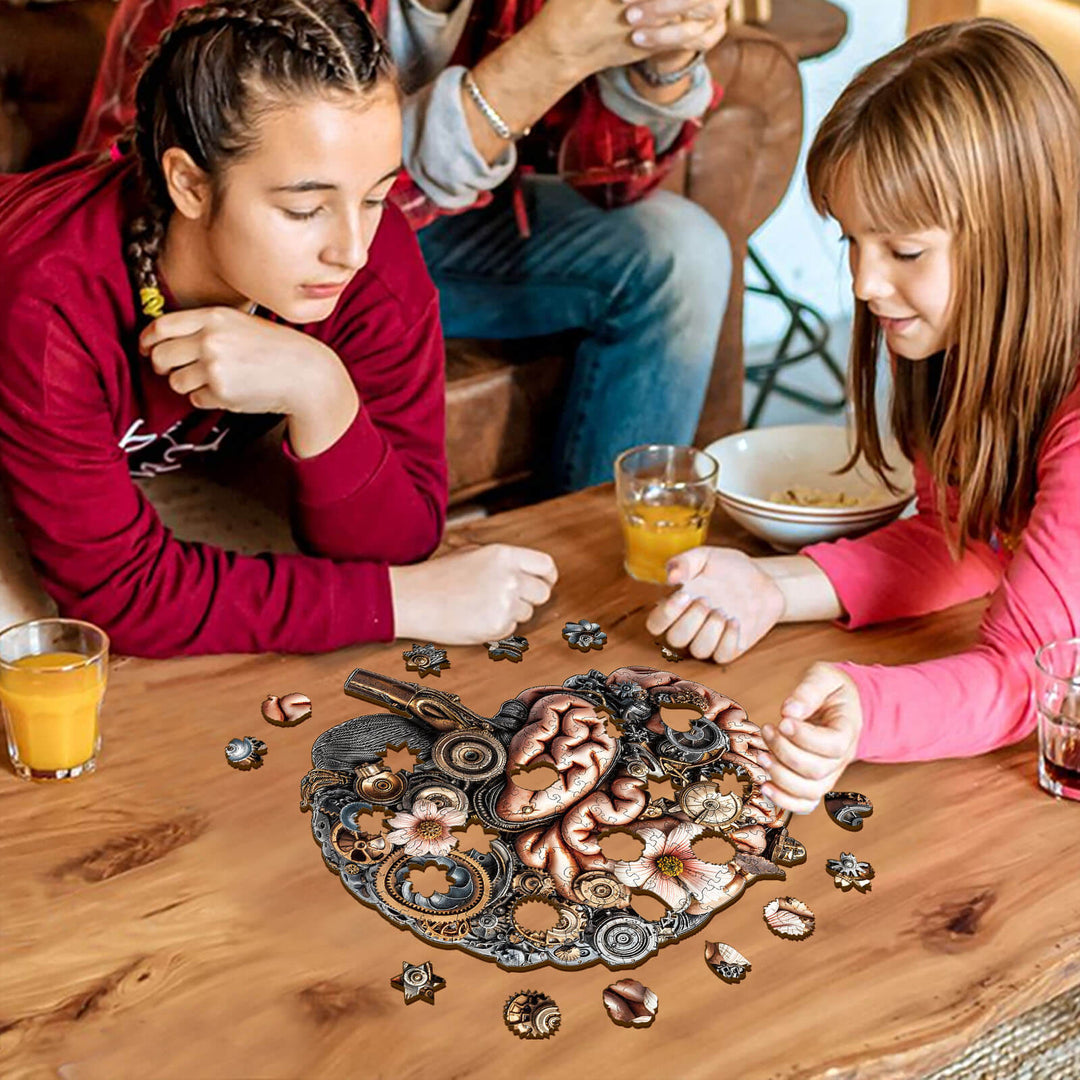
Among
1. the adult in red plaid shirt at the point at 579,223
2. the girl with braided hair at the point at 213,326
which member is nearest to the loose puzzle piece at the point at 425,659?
the girl with braided hair at the point at 213,326

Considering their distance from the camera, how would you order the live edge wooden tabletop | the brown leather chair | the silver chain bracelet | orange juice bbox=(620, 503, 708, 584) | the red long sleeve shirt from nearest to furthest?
the live edge wooden tabletop < the red long sleeve shirt < orange juice bbox=(620, 503, 708, 584) < the silver chain bracelet < the brown leather chair

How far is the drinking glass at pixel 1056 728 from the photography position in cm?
119

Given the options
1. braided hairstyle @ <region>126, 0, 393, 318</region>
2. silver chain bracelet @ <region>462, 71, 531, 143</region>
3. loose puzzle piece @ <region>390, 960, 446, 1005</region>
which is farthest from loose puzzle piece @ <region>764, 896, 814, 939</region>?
silver chain bracelet @ <region>462, 71, 531, 143</region>

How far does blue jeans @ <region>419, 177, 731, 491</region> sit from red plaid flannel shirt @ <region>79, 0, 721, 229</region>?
0.05m

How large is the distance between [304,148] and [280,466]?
0.54m

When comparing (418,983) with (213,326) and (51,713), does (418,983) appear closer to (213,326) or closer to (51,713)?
(51,713)

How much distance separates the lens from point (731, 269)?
2350 mm

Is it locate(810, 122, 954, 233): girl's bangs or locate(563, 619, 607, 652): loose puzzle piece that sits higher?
locate(810, 122, 954, 233): girl's bangs

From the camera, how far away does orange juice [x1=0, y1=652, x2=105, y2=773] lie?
4.00 ft

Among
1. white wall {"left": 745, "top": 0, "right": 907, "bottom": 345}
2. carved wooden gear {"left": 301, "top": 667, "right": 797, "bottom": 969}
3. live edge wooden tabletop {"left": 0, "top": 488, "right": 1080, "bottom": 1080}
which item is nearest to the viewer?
live edge wooden tabletop {"left": 0, "top": 488, "right": 1080, "bottom": 1080}

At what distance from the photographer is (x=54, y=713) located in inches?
47.9

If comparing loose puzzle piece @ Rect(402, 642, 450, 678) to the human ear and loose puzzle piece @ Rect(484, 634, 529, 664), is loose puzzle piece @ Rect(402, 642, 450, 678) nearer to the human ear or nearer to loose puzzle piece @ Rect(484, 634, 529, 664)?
loose puzzle piece @ Rect(484, 634, 529, 664)

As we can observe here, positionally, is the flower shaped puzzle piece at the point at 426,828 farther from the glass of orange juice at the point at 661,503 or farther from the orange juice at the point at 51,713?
the glass of orange juice at the point at 661,503

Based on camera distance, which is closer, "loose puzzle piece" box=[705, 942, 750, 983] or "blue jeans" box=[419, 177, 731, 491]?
"loose puzzle piece" box=[705, 942, 750, 983]
